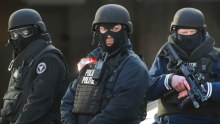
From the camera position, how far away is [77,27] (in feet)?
28.9

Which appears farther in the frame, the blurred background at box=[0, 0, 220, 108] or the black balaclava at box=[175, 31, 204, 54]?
the blurred background at box=[0, 0, 220, 108]

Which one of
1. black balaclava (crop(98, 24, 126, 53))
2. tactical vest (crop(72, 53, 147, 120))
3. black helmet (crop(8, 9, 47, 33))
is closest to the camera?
tactical vest (crop(72, 53, 147, 120))

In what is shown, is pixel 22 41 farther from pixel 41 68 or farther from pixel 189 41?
pixel 189 41

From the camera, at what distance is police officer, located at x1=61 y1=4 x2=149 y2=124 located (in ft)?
13.5

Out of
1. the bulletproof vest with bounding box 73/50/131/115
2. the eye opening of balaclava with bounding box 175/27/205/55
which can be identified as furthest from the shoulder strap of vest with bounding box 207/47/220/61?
the bulletproof vest with bounding box 73/50/131/115

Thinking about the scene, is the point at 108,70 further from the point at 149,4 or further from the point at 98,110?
the point at 149,4

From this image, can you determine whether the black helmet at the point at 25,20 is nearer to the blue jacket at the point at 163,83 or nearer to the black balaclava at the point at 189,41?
the blue jacket at the point at 163,83

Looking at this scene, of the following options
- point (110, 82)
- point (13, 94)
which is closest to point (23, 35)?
point (13, 94)

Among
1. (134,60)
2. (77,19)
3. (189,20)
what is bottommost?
(77,19)

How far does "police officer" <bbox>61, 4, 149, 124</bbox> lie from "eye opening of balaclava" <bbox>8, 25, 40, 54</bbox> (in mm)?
640

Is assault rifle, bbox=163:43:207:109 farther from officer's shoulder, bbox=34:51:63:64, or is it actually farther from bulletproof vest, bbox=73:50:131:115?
officer's shoulder, bbox=34:51:63:64

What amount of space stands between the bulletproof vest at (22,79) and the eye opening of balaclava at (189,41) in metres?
0.97

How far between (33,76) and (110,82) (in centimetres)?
79

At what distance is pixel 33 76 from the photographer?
474cm
